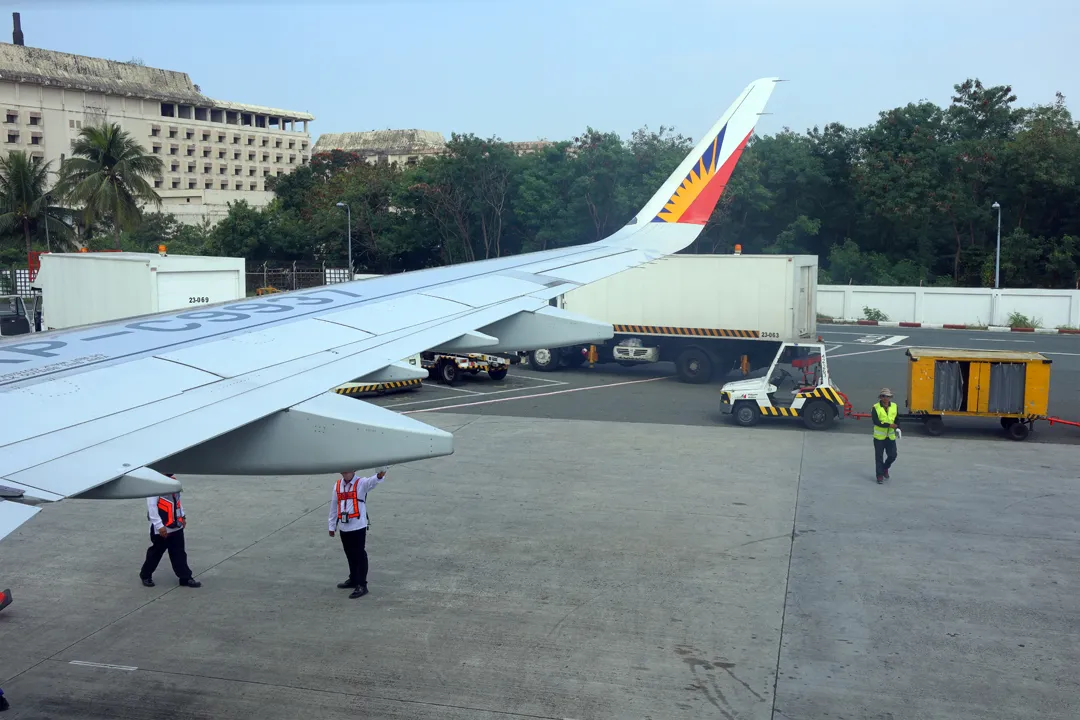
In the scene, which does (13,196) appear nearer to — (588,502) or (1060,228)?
(588,502)

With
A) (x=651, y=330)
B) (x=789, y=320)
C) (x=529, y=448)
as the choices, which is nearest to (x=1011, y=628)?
(x=529, y=448)

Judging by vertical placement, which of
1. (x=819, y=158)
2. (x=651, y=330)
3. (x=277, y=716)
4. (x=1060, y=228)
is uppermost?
(x=819, y=158)

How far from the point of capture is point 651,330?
2762 cm

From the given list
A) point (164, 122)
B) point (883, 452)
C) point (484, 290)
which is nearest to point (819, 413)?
point (883, 452)

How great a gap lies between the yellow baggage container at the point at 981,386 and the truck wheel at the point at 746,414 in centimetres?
323

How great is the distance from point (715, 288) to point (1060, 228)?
33171 mm

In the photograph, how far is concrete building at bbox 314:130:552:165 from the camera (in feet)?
392

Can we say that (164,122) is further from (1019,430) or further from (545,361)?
(1019,430)

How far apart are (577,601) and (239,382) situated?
6061mm

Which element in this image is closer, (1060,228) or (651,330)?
(651,330)

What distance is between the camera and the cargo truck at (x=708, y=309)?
84.3 feet

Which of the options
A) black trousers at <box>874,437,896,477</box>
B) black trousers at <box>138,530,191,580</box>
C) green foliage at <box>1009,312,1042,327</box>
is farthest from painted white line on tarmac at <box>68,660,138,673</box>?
green foliage at <box>1009,312,1042,327</box>

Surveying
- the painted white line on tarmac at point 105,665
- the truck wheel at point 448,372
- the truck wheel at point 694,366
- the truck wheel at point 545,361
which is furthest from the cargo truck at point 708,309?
the painted white line on tarmac at point 105,665

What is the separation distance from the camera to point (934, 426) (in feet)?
66.5
